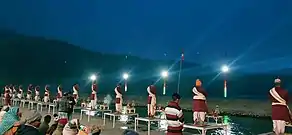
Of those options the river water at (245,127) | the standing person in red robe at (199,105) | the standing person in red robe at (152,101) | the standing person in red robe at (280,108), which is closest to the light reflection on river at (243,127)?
the river water at (245,127)

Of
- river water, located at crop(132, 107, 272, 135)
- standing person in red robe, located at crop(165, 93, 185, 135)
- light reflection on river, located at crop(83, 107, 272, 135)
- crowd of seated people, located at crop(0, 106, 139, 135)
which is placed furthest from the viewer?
river water, located at crop(132, 107, 272, 135)

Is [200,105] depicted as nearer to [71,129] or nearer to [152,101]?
[152,101]

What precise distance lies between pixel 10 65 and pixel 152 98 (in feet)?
279

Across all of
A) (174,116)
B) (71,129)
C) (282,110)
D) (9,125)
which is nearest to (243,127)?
(282,110)

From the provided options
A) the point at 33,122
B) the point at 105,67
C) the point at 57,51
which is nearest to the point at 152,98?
the point at 33,122

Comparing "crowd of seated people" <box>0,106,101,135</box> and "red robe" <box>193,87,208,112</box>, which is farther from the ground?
"red robe" <box>193,87,208,112</box>

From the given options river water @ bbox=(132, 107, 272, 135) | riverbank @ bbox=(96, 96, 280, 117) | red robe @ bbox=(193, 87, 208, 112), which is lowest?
river water @ bbox=(132, 107, 272, 135)

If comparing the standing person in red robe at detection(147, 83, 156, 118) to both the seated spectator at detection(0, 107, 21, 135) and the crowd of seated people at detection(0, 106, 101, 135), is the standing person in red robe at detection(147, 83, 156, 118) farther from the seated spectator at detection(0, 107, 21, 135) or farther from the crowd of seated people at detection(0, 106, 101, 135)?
the seated spectator at detection(0, 107, 21, 135)

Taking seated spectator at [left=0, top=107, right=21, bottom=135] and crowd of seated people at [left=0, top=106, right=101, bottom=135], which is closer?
crowd of seated people at [left=0, top=106, right=101, bottom=135]

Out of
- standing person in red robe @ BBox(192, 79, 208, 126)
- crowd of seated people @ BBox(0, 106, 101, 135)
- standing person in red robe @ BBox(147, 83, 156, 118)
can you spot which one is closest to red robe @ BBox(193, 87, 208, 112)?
standing person in red robe @ BBox(192, 79, 208, 126)

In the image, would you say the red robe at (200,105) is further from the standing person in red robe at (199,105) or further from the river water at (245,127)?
the river water at (245,127)

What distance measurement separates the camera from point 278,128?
9.41 m

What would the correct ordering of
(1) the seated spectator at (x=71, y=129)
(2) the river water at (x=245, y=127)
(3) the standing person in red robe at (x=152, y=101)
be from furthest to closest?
(2) the river water at (x=245, y=127), (3) the standing person in red robe at (x=152, y=101), (1) the seated spectator at (x=71, y=129)

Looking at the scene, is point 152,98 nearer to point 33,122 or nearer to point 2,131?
point 33,122
